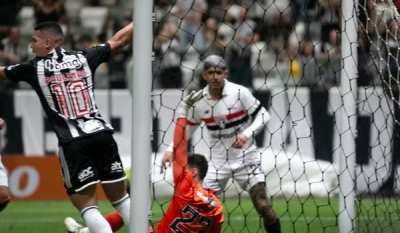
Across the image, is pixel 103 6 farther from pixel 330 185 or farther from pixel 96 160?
pixel 96 160

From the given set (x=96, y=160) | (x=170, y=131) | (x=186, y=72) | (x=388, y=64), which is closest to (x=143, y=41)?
(x=96, y=160)

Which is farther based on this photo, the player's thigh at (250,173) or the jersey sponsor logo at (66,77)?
the player's thigh at (250,173)

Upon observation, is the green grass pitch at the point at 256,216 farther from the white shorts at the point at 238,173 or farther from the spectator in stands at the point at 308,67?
the spectator in stands at the point at 308,67

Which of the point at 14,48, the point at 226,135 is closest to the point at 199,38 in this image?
the point at 14,48

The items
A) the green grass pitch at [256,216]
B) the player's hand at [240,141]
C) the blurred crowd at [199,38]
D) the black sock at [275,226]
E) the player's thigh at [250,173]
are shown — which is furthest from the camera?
the blurred crowd at [199,38]

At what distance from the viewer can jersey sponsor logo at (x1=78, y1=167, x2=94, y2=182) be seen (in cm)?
704

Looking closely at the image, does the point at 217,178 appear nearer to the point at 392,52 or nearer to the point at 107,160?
the point at 392,52

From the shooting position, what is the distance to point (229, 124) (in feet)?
30.4

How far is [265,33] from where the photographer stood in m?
14.8

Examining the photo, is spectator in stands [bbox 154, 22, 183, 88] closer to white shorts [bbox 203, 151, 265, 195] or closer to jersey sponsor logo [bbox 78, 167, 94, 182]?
white shorts [bbox 203, 151, 265, 195]

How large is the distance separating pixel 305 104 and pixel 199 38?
2.42m

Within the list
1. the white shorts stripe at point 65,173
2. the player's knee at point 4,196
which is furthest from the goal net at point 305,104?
the player's knee at point 4,196

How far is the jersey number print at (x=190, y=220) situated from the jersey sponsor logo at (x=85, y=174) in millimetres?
702

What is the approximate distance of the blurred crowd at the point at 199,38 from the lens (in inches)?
526
